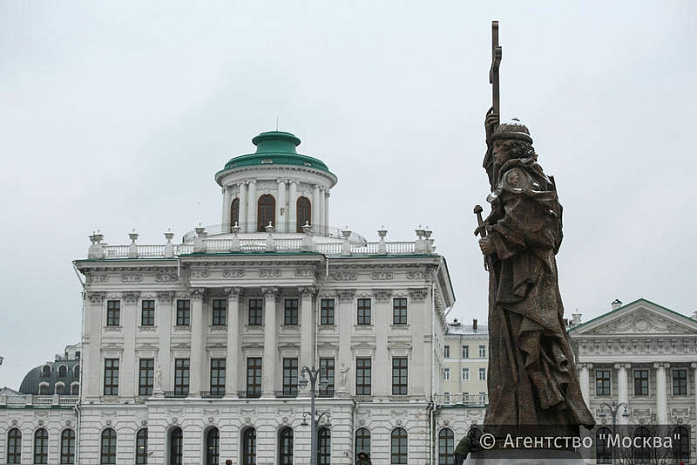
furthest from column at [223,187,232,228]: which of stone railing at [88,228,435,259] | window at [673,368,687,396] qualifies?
window at [673,368,687,396]

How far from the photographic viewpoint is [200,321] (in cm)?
6359

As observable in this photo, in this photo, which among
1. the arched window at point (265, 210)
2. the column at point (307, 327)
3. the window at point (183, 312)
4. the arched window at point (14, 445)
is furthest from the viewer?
the arched window at point (265, 210)

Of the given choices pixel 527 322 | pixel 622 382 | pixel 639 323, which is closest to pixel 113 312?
pixel 622 382

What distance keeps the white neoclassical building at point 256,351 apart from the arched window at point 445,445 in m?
0.21

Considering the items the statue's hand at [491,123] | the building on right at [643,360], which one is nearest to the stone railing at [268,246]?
the building on right at [643,360]

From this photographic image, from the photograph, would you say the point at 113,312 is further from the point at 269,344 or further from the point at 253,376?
the point at 269,344

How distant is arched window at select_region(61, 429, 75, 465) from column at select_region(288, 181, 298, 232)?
51.5 feet

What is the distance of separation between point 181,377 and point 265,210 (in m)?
10.4

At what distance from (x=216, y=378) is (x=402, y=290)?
1033cm

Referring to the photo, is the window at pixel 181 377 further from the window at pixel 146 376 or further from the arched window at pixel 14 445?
the arched window at pixel 14 445

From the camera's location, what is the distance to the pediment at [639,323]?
70.5 metres

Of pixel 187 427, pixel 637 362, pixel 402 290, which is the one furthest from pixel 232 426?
pixel 637 362

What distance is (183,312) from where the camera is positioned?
213 feet

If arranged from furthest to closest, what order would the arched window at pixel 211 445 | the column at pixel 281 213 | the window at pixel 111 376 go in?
the column at pixel 281 213 → the window at pixel 111 376 → the arched window at pixel 211 445
